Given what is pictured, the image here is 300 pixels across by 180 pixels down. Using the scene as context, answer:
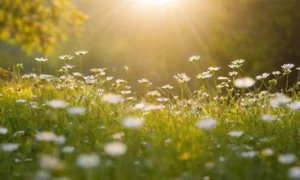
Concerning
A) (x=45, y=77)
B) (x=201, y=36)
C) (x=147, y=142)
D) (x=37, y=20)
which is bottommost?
(x=147, y=142)

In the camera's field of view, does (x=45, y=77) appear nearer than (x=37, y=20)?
Yes

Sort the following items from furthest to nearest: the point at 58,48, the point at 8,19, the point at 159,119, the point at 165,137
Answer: the point at 58,48 < the point at 8,19 < the point at 159,119 < the point at 165,137

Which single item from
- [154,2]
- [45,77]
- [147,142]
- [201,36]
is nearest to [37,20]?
[45,77]

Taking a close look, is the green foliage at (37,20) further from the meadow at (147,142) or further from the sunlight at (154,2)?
the sunlight at (154,2)

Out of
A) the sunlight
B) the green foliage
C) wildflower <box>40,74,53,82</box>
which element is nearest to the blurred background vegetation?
the sunlight

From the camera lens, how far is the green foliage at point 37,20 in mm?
4648

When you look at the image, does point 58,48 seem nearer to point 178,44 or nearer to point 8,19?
point 178,44

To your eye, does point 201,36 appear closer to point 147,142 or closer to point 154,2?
point 154,2

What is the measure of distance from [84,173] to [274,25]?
372 inches

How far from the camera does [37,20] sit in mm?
4828

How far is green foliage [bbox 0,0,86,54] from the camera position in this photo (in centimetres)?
465

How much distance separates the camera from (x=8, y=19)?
4.63 meters

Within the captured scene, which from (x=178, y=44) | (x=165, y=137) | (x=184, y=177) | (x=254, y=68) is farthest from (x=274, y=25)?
(x=184, y=177)

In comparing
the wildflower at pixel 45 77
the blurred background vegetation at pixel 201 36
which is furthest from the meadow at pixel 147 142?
the blurred background vegetation at pixel 201 36
